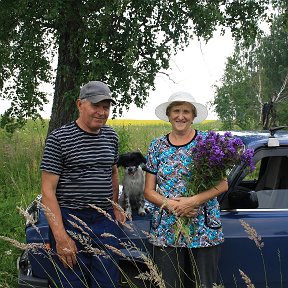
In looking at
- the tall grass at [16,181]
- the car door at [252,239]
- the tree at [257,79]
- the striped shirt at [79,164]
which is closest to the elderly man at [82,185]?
the striped shirt at [79,164]

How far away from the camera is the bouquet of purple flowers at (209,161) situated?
3.34 metres

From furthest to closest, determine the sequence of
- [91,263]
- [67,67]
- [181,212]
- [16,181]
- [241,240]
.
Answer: [67,67]
[16,181]
[241,240]
[91,263]
[181,212]

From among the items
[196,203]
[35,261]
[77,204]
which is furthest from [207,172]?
[35,261]

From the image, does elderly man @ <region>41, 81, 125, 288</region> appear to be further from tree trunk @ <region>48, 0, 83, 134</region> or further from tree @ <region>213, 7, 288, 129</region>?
tree @ <region>213, 7, 288, 129</region>

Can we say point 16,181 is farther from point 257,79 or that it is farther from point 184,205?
point 257,79

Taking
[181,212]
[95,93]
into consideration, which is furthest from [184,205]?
[95,93]

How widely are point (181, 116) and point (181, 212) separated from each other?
66 centimetres

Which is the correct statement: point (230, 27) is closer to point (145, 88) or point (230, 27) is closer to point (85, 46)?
point (145, 88)

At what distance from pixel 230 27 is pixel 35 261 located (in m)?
9.72

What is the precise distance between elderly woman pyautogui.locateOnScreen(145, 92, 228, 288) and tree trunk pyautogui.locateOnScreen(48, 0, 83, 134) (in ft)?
22.8

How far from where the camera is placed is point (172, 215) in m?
3.54

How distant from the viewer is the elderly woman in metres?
3.49

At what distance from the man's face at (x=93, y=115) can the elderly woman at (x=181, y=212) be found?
411 millimetres

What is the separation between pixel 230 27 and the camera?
12.5m
